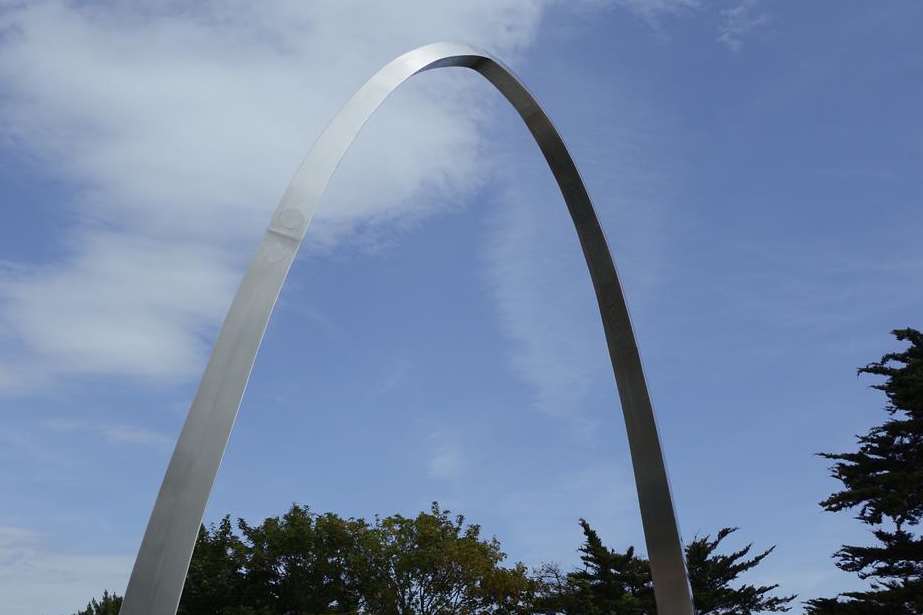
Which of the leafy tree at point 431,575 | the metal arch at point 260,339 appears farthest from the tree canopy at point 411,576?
the metal arch at point 260,339

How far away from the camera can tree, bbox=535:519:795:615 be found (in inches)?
1789

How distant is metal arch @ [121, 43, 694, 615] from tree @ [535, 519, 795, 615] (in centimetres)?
3160

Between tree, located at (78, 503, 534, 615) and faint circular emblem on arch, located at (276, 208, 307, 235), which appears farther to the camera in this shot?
Answer: tree, located at (78, 503, 534, 615)

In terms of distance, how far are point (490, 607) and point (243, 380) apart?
4179 centimetres

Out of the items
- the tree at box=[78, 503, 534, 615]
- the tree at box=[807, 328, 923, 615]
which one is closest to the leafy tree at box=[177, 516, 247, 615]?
the tree at box=[78, 503, 534, 615]

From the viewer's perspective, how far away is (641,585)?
4653cm

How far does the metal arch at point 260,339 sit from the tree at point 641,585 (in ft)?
104

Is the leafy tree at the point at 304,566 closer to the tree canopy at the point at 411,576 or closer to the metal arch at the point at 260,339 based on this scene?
the tree canopy at the point at 411,576

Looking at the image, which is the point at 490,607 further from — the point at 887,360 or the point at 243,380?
the point at 243,380

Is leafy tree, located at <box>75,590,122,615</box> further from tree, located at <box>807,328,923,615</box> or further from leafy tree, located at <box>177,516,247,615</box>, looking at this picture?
tree, located at <box>807,328,923,615</box>

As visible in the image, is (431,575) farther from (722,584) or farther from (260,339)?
(260,339)

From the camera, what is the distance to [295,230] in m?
8.47

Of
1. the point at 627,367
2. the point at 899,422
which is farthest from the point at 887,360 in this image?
the point at 627,367

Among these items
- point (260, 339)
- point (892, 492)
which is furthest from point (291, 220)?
point (892, 492)
